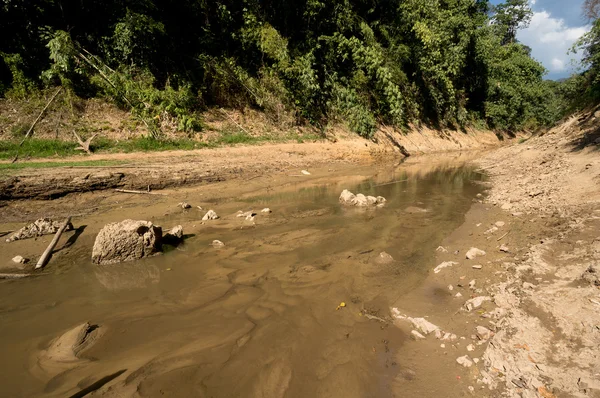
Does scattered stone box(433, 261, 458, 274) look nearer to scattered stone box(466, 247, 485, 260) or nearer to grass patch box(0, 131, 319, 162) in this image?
scattered stone box(466, 247, 485, 260)

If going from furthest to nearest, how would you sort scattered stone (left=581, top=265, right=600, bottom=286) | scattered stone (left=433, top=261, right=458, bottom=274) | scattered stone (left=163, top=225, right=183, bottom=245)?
scattered stone (left=163, top=225, right=183, bottom=245), scattered stone (left=433, top=261, right=458, bottom=274), scattered stone (left=581, top=265, right=600, bottom=286)

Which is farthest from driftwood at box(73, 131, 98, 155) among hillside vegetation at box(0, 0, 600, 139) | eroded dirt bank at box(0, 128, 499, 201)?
hillside vegetation at box(0, 0, 600, 139)

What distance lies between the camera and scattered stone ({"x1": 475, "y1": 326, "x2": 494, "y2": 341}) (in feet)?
9.97

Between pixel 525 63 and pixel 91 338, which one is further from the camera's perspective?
pixel 525 63

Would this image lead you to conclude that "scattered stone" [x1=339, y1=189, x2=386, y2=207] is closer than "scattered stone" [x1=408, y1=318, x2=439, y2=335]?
No

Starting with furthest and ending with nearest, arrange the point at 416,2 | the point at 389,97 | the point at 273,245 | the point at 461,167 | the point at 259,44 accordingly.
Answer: the point at 416,2
the point at 389,97
the point at 259,44
the point at 461,167
the point at 273,245

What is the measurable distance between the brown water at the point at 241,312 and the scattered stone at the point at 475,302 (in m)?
0.74

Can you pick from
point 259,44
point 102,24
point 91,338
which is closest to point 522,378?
point 91,338

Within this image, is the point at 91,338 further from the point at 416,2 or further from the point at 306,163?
the point at 416,2

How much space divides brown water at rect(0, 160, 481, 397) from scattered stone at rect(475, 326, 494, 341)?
644 millimetres

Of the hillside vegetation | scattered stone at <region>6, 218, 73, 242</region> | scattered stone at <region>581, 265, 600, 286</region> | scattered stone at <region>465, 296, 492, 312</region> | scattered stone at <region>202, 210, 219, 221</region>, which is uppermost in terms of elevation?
the hillside vegetation

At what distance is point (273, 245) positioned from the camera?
5926 millimetres

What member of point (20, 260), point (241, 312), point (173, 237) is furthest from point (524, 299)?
point (20, 260)

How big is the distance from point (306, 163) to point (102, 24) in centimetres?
1151
